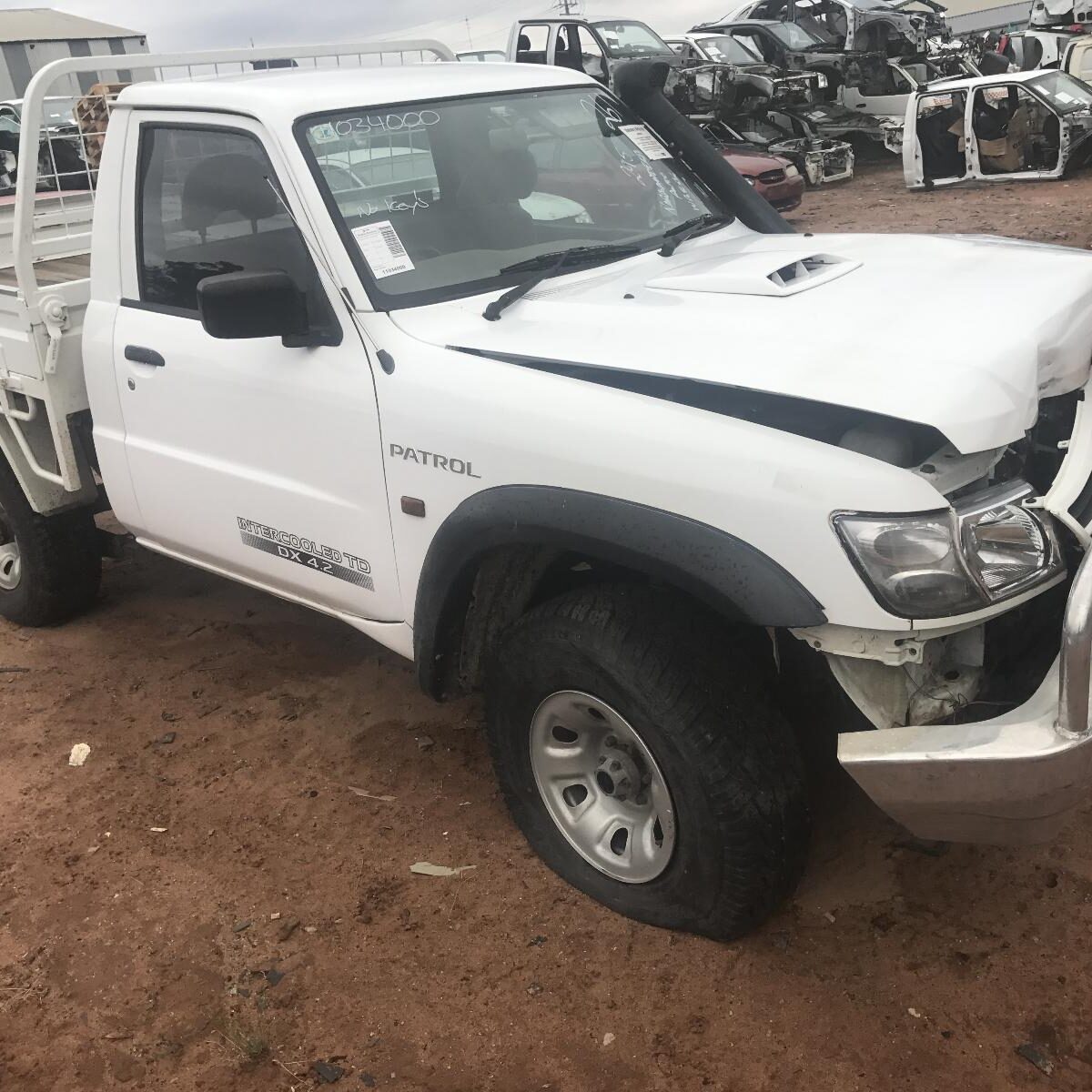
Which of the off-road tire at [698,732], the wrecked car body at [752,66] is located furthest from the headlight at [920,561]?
the wrecked car body at [752,66]

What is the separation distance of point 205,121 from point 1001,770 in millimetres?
2756

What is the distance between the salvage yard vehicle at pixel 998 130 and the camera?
12453mm

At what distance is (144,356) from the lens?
3428 mm

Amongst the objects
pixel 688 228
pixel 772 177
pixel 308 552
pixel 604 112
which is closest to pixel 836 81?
pixel 772 177

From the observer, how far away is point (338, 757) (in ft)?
12.1

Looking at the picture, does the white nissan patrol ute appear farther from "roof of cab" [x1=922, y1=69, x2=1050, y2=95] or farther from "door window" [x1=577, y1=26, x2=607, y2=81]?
"door window" [x1=577, y1=26, x2=607, y2=81]

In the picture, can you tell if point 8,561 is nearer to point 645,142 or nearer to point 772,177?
point 645,142

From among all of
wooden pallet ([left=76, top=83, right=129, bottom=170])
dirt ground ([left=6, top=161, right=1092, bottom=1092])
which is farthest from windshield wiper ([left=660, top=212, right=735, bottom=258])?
wooden pallet ([left=76, top=83, right=129, bottom=170])

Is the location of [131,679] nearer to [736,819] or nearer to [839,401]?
[736,819]

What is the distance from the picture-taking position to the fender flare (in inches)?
84.4

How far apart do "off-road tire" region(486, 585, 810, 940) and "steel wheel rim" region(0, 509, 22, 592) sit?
2.84 m

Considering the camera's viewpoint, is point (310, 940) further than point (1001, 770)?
Yes

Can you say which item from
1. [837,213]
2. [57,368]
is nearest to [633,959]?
[57,368]

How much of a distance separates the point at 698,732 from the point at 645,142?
224 centimetres
